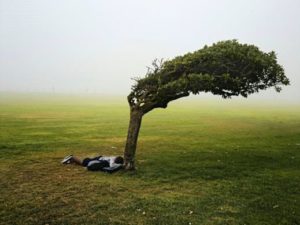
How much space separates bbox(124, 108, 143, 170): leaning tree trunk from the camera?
20234 millimetres

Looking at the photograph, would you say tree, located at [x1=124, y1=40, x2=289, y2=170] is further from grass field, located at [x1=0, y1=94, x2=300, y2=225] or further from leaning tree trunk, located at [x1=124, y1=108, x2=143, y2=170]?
grass field, located at [x1=0, y1=94, x2=300, y2=225]

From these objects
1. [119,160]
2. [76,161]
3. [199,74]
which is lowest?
[76,161]

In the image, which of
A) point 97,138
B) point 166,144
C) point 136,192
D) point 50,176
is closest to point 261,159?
point 166,144

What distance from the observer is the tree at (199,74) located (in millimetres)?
20422

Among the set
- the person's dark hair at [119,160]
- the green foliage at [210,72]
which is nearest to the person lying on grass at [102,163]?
the person's dark hair at [119,160]

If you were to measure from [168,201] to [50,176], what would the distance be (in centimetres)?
759

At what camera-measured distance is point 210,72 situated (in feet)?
70.6

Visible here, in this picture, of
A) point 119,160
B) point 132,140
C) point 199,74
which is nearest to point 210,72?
point 199,74

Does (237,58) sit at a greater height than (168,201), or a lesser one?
greater

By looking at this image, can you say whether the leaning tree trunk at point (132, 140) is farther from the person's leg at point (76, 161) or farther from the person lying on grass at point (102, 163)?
the person's leg at point (76, 161)

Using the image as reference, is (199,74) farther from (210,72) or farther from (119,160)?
(119,160)

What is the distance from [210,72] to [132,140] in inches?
263

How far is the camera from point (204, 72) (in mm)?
21547

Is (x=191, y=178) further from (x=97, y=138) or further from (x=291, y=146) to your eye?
(x=97, y=138)
